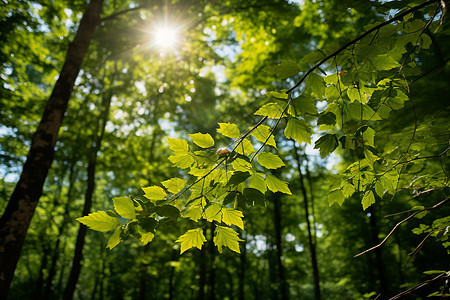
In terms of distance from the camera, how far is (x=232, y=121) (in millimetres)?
3314

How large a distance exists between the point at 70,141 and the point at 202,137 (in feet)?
32.1

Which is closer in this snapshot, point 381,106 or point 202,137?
point 202,137

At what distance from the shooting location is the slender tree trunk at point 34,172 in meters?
3.31

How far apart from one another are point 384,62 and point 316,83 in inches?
13.4

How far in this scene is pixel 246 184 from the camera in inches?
49.8

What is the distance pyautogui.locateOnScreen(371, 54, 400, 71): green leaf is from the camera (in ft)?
3.87

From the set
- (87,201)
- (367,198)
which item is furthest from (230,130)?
(87,201)

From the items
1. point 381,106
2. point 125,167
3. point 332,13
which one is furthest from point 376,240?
point 381,106

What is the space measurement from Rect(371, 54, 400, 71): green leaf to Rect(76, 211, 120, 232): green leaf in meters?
1.45

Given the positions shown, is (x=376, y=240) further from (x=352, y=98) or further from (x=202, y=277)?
(x=352, y=98)

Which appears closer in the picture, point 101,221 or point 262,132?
point 101,221

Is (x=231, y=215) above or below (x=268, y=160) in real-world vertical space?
below

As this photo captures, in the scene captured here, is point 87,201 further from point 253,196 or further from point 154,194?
point 253,196

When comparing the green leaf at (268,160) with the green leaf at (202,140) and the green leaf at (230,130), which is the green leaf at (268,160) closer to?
the green leaf at (230,130)
